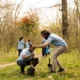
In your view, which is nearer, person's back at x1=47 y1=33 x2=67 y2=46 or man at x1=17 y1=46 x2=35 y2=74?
person's back at x1=47 y1=33 x2=67 y2=46

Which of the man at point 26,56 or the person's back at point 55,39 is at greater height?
the person's back at point 55,39

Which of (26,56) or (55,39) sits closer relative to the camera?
(55,39)

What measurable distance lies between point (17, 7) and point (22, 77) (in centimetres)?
3253

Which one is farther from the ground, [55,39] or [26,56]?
[55,39]

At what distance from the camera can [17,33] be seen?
4191 cm

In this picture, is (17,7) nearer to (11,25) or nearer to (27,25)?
(27,25)

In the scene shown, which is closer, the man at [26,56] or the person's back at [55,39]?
the person's back at [55,39]

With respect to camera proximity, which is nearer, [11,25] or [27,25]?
[11,25]

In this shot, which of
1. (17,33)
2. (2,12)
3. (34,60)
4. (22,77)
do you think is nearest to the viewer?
(22,77)

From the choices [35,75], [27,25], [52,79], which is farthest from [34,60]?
[27,25]

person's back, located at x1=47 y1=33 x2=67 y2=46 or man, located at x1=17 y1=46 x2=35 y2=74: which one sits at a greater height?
person's back, located at x1=47 y1=33 x2=67 y2=46

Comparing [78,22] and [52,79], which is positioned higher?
[78,22]

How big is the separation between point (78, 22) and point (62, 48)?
3.99m

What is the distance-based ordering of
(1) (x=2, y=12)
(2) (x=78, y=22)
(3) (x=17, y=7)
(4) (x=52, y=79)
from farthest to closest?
(3) (x=17, y=7)
(1) (x=2, y=12)
(2) (x=78, y=22)
(4) (x=52, y=79)
